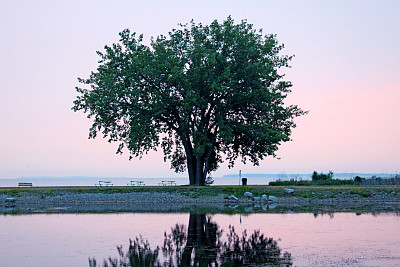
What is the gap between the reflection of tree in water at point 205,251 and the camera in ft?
55.0

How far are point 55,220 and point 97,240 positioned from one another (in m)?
10.1

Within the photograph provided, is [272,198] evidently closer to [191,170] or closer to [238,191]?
[238,191]

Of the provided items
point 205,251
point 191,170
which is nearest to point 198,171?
point 191,170

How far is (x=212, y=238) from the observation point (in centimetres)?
2227

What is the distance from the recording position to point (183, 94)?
50.3 meters

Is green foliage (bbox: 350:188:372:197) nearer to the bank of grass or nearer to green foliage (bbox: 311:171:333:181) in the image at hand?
the bank of grass

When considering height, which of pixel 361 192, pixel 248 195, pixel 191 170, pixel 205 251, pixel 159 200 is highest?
pixel 191 170

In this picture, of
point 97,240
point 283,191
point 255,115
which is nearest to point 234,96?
point 255,115

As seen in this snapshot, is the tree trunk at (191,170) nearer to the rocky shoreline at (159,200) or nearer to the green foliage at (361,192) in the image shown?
the rocky shoreline at (159,200)

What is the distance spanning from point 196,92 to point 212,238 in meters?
29.3

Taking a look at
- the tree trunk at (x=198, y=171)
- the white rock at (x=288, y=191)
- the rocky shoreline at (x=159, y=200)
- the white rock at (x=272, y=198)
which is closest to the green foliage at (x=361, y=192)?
the rocky shoreline at (x=159, y=200)

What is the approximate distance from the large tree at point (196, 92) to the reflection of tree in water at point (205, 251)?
Answer: 25.4 metres

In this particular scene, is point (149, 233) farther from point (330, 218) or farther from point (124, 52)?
point (124, 52)

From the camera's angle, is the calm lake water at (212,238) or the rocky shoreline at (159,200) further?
the rocky shoreline at (159,200)
